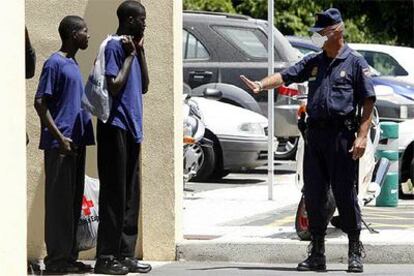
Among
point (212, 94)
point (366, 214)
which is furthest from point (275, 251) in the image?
point (212, 94)

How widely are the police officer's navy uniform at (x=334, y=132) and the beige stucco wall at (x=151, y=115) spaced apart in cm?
131

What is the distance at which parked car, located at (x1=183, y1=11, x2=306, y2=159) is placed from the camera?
18406 millimetres

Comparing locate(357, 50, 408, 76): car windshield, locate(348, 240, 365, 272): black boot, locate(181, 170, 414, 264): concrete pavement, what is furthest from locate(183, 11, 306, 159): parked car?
locate(348, 240, 365, 272): black boot

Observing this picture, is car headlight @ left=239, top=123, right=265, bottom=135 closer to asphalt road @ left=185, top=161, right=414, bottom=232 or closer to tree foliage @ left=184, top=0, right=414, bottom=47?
asphalt road @ left=185, top=161, right=414, bottom=232

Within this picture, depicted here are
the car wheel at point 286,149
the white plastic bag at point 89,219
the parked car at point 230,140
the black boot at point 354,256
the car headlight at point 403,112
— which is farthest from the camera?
the car wheel at point 286,149

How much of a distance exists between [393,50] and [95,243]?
11.5 meters

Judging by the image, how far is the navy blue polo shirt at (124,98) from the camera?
Answer: 32.4ft

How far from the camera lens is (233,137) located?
53.9 feet

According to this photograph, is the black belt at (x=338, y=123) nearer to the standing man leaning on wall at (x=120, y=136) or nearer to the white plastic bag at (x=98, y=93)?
the standing man leaning on wall at (x=120, y=136)

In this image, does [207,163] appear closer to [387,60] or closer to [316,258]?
[387,60]

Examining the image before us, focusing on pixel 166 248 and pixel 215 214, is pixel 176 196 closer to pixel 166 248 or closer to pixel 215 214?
pixel 166 248

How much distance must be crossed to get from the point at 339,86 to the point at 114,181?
195 cm

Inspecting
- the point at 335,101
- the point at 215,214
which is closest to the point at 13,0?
the point at 335,101

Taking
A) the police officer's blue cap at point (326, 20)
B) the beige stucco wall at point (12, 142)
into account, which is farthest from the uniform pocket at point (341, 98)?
the beige stucco wall at point (12, 142)
